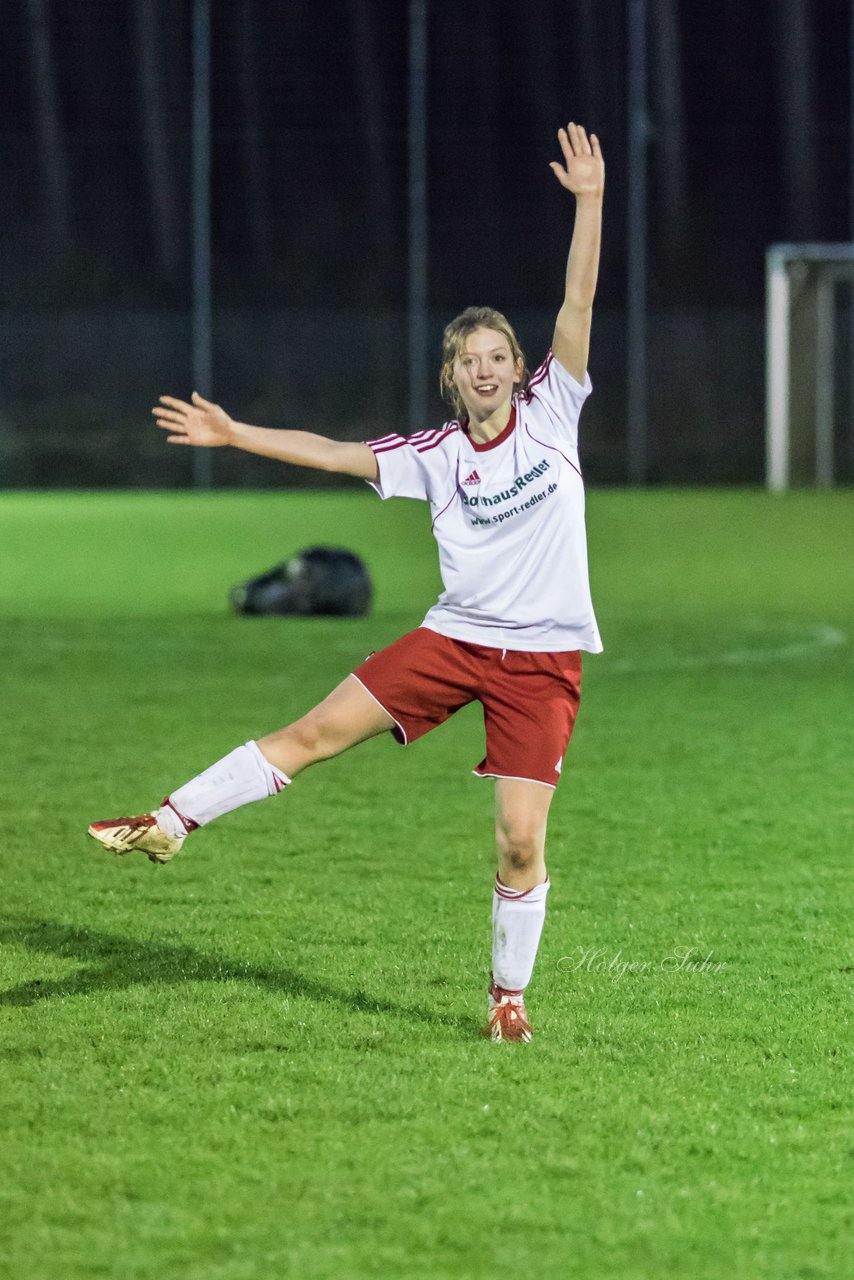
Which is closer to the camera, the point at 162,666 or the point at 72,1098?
the point at 72,1098

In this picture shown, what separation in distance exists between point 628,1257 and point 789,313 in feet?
82.7

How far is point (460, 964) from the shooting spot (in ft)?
15.7

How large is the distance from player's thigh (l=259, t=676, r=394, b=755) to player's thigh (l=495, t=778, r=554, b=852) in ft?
1.01

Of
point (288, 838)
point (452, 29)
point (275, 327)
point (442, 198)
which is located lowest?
point (288, 838)

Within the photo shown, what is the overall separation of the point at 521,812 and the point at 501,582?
478 millimetres

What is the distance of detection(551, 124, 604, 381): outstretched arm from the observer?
409 centimetres

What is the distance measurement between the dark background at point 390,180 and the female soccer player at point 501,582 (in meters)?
23.4

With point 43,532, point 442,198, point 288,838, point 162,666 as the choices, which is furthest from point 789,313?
point 288,838


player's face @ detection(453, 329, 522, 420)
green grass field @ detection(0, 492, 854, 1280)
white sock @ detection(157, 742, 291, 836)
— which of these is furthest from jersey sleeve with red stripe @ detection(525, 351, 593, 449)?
green grass field @ detection(0, 492, 854, 1280)

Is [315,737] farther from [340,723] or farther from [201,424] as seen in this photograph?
[201,424]

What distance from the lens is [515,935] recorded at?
413 cm

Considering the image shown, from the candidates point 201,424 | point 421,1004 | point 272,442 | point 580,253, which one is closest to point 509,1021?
point 421,1004

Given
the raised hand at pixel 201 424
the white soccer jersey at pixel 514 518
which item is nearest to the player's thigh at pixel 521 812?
the white soccer jersey at pixel 514 518

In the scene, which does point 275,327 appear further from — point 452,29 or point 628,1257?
point 628,1257
